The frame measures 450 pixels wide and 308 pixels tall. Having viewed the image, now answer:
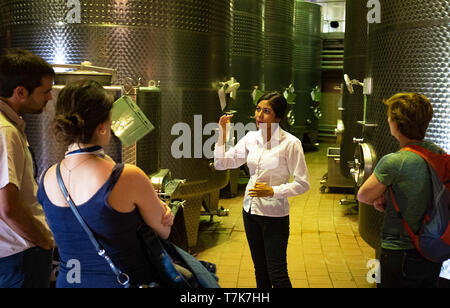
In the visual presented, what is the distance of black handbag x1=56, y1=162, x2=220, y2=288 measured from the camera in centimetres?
172

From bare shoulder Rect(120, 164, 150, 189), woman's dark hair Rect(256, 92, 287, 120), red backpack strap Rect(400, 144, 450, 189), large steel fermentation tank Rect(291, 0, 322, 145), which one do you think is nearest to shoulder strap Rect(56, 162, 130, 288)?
bare shoulder Rect(120, 164, 150, 189)

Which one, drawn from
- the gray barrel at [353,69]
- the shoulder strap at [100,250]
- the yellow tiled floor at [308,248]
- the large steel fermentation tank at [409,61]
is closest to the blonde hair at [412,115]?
the large steel fermentation tank at [409,61]

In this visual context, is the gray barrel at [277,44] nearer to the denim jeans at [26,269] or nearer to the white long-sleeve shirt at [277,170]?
the white long-sleeve shirt at [277,170]

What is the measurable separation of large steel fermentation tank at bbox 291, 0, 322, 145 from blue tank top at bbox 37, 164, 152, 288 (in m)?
11.3

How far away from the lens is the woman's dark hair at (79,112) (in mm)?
1761

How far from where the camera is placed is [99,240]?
1722mm

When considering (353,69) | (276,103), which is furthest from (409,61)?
(353,69)

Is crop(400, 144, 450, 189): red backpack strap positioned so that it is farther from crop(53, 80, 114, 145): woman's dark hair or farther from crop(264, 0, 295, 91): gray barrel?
crop(264, 0, 295, 91): gray barrel

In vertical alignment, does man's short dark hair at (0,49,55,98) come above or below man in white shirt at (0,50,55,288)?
above

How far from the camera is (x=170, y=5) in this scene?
4.57m

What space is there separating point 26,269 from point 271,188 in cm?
166

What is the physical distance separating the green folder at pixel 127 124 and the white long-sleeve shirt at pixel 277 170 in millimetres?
1128

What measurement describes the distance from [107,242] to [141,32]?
313cm

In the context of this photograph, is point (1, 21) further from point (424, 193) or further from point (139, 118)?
point (424, 193)
